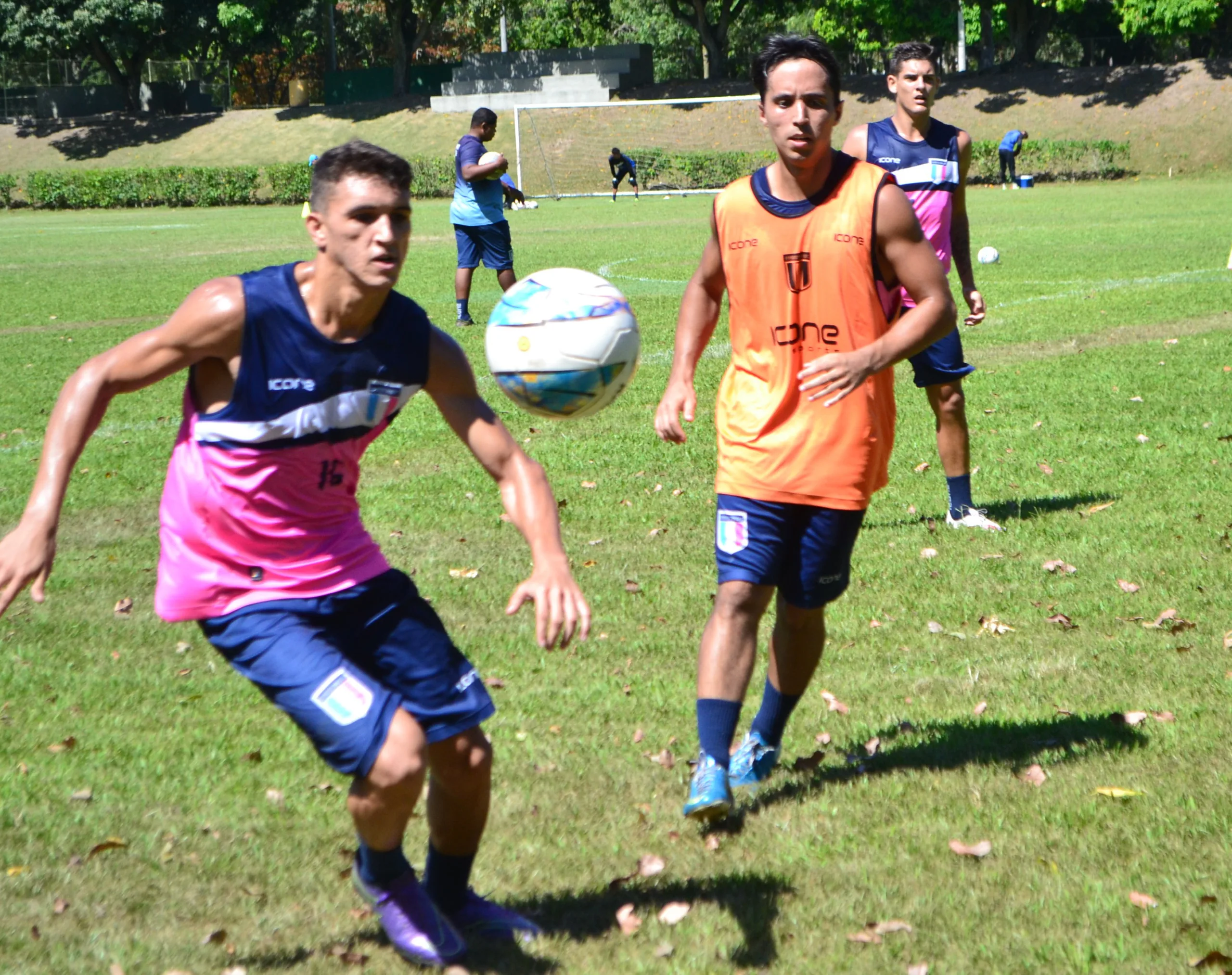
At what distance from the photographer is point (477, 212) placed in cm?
1584

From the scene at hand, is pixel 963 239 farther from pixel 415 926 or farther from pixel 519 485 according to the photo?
A: pixel 415 926

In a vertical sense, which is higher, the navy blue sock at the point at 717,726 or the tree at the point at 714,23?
the tree at the point at 714,23

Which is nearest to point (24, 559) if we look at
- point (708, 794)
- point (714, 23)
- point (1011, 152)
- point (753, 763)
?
point (708, 794)

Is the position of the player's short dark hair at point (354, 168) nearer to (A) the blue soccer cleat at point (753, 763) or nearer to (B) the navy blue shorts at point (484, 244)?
(A) the blue soccer cleat at point (753, 763)

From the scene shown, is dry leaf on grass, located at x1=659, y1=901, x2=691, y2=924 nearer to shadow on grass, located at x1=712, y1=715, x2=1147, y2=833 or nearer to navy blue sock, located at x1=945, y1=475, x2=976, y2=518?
shadow on grass, located at x1=712, y1=715, x2=1147, y2=833

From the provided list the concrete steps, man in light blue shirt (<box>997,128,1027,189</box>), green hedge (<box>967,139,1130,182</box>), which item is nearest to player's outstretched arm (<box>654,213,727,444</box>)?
man in light blue shirt (<box>997,128,1027,189</box>)

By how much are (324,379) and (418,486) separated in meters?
5.81

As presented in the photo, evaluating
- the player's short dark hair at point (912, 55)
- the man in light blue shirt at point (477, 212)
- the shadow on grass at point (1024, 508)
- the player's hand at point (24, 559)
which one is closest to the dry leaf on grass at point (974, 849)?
the player's hand at point (24, 559)

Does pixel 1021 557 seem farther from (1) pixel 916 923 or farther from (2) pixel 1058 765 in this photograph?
(1) pixel 916 923

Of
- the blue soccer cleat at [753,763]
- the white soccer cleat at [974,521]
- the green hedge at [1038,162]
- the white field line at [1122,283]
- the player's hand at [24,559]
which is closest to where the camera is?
the player's hand at [24,559]

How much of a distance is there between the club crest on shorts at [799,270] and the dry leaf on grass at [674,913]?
190cm

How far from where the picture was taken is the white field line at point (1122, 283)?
1723cm

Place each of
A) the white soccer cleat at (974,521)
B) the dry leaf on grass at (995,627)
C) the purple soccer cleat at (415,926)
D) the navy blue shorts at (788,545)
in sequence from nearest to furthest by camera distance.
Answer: the purple soccer cleat at (415,926) < the navy blue shorts at (788,545) < the dry leaf on grass at (995,627) < the white soccer cleat at (974,521)

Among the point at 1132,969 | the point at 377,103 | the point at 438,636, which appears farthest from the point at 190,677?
the point at 377,103
